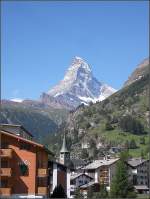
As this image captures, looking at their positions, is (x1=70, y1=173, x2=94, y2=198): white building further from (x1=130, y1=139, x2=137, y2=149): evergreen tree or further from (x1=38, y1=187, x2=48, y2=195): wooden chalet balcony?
(x1=38, y1=187, x2=48, y2=195): wooden chalet balcony

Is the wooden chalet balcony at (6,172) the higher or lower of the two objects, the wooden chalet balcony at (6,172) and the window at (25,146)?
the lower

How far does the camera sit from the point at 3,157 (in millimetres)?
43750

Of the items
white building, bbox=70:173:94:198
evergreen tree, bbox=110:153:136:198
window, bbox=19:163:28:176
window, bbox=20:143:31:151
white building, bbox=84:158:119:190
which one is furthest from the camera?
white building, bbox=84:158:119:190

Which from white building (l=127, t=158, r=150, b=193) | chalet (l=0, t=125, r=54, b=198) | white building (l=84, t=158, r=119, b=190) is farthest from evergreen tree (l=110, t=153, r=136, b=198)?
white building (l=127, t=158, r=150, b=193)

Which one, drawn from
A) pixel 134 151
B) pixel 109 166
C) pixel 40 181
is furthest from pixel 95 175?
pixel 40 181

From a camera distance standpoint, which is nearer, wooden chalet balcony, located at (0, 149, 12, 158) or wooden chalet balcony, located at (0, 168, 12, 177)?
wooden chalet balcony, located at (0, 168, 12, 177)

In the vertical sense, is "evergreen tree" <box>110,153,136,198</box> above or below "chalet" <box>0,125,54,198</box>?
below

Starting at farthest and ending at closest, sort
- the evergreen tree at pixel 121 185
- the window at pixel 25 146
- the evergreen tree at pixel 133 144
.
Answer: the evergreen tree at pixel 133 144 → the evergreen tree at pixel 121 185 → the window at pixel 25 146

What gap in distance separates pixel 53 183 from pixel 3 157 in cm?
1818

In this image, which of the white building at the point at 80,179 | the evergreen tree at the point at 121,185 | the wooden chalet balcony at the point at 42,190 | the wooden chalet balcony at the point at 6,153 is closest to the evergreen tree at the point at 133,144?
the white building at the point at 80,179

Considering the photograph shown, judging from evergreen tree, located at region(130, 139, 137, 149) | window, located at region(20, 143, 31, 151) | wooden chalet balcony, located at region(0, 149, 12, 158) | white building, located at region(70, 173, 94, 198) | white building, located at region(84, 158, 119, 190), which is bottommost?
white building, located at region(70, 173, 94, 198)

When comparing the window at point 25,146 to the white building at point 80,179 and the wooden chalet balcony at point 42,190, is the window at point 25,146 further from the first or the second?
the white building at point 80,179

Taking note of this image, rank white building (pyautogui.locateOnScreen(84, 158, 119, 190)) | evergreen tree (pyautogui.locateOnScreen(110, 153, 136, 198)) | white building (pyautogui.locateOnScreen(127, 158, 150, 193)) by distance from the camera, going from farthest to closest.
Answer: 1. white building (pyautogui.locateOnScreen(127, 158, 150, 193))
2. white building (pyautogui.locateOnScreen(84, 158, 119, 190))
3. evergreen tree (pyautogui.locateOnScreen(110, 153, 136, 198))

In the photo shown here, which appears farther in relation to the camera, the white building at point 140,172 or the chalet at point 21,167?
the white building at point 140,172
